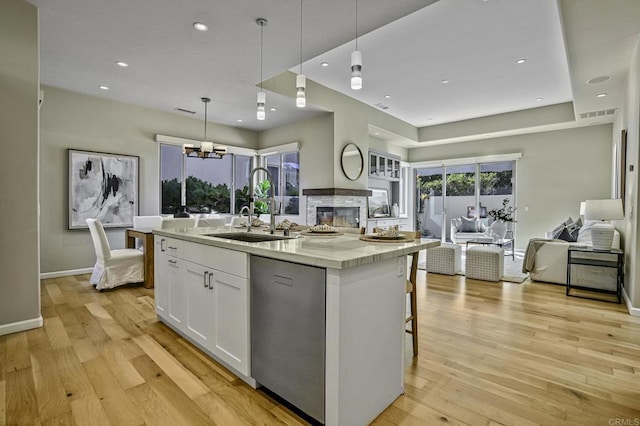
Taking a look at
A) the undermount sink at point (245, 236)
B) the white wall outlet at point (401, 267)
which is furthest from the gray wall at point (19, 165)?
the white wall outlet at point (401, 267)

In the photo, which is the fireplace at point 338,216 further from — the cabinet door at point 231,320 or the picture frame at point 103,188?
the cabinet door at point 231,320

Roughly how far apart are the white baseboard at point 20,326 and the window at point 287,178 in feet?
15.1

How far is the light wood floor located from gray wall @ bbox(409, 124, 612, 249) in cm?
421

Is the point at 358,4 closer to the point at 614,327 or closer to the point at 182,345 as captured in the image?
the point at 182,345

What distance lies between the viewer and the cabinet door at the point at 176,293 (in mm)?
2504

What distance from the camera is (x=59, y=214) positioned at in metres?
4.96

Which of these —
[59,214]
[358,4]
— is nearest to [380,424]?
[358,4]

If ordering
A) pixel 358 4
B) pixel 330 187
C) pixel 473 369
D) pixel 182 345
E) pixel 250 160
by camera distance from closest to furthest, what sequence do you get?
pixel 473 369 < pixel 182 345 < pixel 358 4 < pixel 330 187 < pixel 250 160

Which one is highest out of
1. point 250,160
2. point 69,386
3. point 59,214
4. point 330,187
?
point 250,160

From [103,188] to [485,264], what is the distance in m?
6.31

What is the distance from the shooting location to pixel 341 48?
13.4 ft

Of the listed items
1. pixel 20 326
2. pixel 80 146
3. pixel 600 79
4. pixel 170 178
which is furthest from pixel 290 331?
pixel 170 178

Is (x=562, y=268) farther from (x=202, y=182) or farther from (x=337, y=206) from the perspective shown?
(x=202, y=182)

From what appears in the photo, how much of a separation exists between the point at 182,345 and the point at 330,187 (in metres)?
3.92
